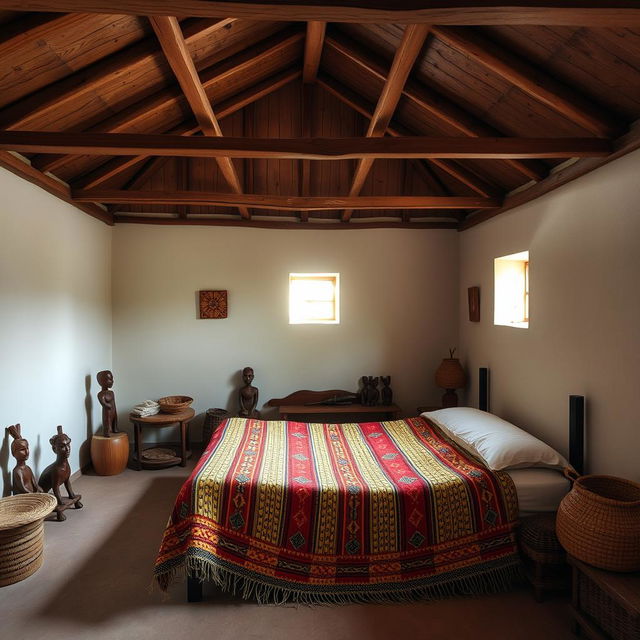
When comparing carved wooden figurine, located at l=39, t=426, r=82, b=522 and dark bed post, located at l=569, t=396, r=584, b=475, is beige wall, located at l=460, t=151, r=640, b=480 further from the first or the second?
carved wooden figurine, located at l=39, t=426, r=82, b=522

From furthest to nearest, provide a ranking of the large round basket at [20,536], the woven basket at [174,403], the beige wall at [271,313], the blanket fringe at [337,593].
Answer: the beige wall at [271,313], the woven basket at [174,403], the large round basket at [20,536], the blanket fringe at [337,593]

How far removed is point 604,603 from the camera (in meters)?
2.02

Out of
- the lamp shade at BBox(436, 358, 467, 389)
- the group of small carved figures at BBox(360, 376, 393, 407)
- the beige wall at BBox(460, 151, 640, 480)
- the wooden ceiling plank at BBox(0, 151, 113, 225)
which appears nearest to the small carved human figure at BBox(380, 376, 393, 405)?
the group of small carved figures at BBox(360, 376, 393, 407)

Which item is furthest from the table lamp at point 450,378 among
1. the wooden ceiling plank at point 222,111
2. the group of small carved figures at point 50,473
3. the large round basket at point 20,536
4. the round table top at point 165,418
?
the large round basket at point 20,536

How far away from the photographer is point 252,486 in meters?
2.50

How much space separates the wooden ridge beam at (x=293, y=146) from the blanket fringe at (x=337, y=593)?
2.33m

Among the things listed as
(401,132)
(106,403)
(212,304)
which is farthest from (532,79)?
(106,403)

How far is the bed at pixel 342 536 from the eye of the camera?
7.82 ft

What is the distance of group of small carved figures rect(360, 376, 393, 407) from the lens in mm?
4906

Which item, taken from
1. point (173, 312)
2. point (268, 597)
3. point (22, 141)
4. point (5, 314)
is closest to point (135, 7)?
point (22, 141)

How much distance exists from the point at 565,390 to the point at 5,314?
151 inches

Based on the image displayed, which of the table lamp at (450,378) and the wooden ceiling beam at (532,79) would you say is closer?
the wooden ceiling beam at (532,79)

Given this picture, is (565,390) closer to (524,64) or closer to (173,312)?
(524,64)

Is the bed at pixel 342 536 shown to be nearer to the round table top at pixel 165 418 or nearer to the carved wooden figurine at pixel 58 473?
the carved wooden figurine at pixel 58 473
